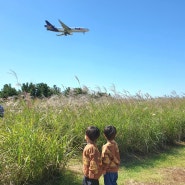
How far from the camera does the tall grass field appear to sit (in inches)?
179

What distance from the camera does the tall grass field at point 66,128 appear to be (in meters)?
4.55

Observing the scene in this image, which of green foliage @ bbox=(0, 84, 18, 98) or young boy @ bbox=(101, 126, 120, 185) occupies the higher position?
green foliage @ bbox=(0, 84, 18, 98)

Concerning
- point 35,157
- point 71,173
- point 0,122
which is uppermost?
point 0,122

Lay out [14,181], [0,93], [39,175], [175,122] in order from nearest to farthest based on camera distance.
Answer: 1. [14,181]
2. [39,175]
3. [175,122]
4. [0,93]

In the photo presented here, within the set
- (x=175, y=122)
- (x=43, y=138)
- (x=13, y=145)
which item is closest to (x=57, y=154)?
(x=43, y=138)

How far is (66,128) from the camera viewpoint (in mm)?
6652

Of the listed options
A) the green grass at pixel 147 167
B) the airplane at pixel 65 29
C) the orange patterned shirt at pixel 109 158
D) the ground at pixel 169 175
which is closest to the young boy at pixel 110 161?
the orange patterned shirt at pixel 109 158

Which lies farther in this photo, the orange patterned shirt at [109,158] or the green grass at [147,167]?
the green grass at [147,167]

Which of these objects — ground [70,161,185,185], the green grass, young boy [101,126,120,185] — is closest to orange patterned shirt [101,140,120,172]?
young boy [101,126,120,185]

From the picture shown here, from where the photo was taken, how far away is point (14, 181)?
4.44 metres

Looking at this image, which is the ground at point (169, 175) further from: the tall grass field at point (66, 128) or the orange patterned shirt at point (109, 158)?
the orange patterned shirt at point (109, 158)

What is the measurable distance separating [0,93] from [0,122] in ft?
109

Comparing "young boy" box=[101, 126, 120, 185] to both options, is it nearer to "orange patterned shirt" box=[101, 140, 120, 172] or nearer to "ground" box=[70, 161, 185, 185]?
"orange patterned shirt" box=[101, 140, 120, 172]

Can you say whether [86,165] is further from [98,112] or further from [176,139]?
[176,139]
